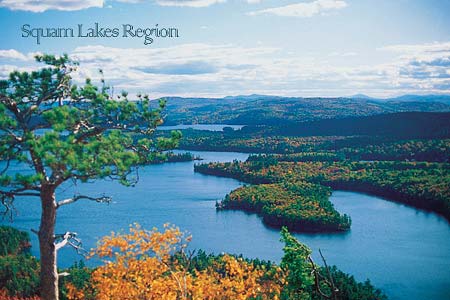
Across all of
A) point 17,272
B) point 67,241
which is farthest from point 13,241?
point 67,241

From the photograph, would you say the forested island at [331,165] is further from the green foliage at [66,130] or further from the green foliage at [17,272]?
the green foliage at [66,130]

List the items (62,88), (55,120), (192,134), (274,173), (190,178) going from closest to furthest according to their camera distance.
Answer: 1. (55,120)
2. (62,88)
3. (274,173)
4. (190,178)
5. (192,134)

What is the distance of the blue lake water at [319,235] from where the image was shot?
3466cm

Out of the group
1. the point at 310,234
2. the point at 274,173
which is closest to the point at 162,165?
the point at 274,173

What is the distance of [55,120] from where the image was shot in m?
8.23

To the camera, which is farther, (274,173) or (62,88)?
(274,173)

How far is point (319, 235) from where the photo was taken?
4334 cm

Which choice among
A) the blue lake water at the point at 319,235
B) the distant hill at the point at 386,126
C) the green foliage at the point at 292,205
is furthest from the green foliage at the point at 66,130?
the distant hill at the point at 386,126

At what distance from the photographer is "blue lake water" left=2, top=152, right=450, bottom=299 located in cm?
3466

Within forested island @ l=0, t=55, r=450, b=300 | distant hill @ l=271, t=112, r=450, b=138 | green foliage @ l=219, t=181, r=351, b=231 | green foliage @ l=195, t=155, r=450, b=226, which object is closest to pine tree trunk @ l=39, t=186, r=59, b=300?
forested island @ l=0, t=55, r=450, b=300

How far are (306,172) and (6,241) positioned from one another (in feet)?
155

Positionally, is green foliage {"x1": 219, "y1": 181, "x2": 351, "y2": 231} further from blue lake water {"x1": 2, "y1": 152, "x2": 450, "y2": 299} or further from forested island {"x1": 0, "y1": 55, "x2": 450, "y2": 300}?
blue lake water {"x1": 2, "y1": 152, "x2": 450, "y2": 299}

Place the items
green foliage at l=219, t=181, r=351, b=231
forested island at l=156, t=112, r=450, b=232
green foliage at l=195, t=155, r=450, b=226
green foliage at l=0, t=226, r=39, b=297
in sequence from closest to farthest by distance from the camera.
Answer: green foliage at l=0, t=226, r=39, b=297 → green foliage at l=219, t=181, r=351, b=231 → forested island at l=156, t=112, r=450, b=232 → green foliage at l=195, t=155, r=450, b=226

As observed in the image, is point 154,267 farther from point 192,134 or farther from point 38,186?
point 192,134
